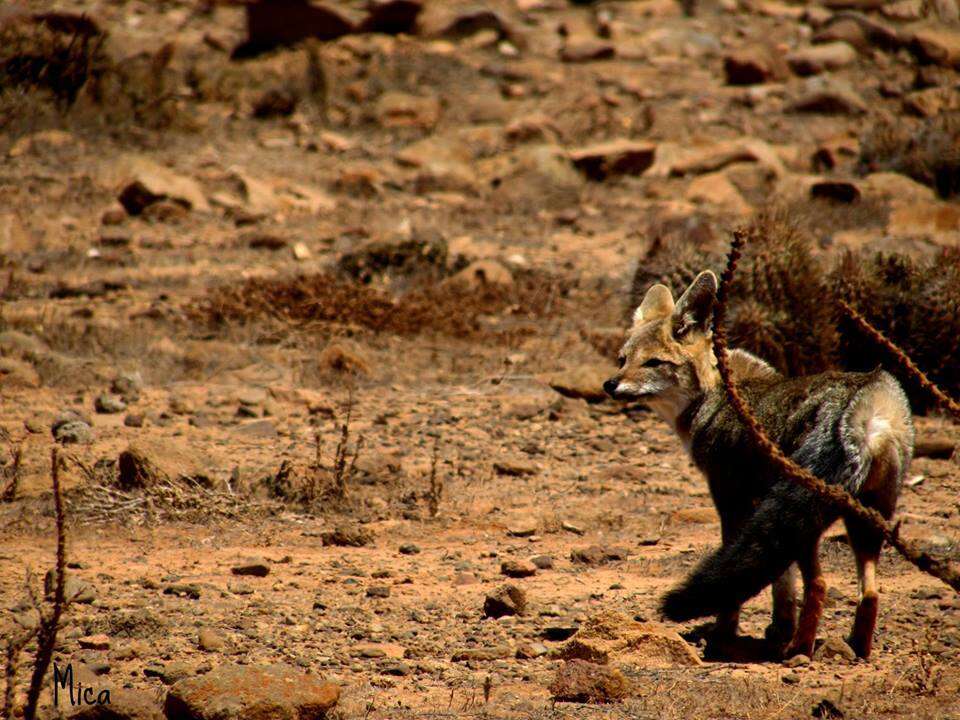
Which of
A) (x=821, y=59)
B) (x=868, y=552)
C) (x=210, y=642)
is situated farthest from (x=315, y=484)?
(x=821, y=59)

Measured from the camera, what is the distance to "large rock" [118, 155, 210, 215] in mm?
14062

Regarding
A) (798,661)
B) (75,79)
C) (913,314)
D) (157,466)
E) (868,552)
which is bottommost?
(75,79)

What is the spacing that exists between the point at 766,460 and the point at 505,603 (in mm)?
1454

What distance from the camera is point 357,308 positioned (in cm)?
1081

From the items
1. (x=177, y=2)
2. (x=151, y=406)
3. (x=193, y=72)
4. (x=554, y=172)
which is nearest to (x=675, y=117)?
(x=554, y=172)

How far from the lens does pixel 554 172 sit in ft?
53.1

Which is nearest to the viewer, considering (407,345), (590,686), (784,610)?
(590,686)

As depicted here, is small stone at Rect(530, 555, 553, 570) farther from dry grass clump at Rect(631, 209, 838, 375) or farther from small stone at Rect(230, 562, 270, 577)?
dry grass clump at Rect(631, 209, 838, 375)

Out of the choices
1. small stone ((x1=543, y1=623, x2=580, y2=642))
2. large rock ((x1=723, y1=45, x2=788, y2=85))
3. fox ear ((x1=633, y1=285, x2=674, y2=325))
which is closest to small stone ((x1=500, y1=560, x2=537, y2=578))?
small stone ((x1=543, y1=623, x2=580, y2=642))

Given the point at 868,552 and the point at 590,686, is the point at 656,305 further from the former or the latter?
the point at 590,686

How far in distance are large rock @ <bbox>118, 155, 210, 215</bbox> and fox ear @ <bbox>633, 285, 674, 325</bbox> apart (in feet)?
28.3

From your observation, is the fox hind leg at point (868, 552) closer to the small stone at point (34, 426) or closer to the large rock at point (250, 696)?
the large rock at point (250, 696)

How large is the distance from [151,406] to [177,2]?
16754mm

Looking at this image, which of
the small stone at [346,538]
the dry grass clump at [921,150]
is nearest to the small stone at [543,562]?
the small stone at [346,538]
